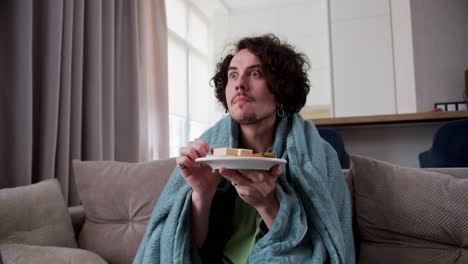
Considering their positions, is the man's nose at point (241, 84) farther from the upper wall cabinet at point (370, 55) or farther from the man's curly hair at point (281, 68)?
the upper wall cabinet at point (370, 55)

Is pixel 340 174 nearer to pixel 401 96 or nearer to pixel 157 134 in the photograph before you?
pixel 157 134

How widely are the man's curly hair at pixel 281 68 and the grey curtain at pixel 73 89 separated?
100 cm

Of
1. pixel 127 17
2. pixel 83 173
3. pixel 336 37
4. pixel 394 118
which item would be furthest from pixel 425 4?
pixel 83 173

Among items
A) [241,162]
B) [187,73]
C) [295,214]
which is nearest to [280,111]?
[295,214]

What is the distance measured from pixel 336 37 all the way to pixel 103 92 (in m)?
2.79

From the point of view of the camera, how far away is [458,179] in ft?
3.51

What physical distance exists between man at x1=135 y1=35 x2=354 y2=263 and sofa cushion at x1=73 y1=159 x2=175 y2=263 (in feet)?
1.31

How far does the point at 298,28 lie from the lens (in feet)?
16.3

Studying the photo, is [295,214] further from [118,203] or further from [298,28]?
[298,28]

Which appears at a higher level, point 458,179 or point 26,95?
point 26,95

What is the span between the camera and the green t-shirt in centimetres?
94

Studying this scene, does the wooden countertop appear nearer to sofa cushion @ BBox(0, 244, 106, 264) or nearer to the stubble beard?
the stubble beard

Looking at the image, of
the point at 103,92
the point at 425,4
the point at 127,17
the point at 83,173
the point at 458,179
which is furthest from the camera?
the point at 425,4

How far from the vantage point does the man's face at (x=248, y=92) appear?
999 millimetres
